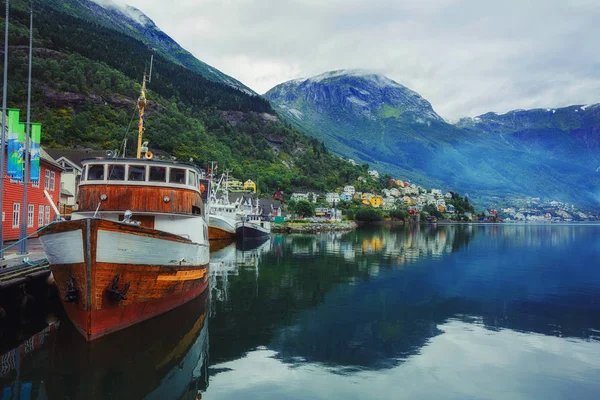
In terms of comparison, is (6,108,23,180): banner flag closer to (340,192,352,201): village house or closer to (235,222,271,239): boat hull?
(235,222,271,239): boat hull

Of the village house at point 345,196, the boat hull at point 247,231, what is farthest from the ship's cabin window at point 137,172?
the village house at point 345,196

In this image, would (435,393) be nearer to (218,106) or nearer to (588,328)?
(588,328)

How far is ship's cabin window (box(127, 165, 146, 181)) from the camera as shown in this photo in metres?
18.6

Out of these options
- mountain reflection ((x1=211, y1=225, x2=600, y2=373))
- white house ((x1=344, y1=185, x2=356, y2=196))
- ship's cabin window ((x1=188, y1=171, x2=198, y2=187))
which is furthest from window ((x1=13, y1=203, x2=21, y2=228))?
white house ((x1=344, y1=185, x2=356, y2=196))

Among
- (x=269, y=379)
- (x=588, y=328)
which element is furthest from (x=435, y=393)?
(x=588, y=328)

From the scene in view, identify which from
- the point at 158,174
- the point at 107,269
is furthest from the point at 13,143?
the point at 107,269

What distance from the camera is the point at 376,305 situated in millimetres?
22750

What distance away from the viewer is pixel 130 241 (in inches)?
567

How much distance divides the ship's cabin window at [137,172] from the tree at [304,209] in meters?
112

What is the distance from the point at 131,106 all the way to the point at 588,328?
134990mm

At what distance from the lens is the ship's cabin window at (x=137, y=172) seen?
18.6 metres

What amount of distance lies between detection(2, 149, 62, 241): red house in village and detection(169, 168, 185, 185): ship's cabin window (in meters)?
16.6

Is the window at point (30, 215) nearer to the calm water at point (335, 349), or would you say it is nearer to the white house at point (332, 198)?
the calm water at point (335, 349)

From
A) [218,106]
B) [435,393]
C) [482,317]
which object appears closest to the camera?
[435,393]
